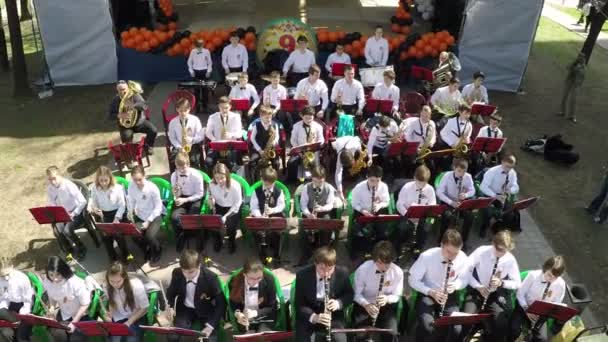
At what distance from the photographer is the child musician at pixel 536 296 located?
5074 millimetres

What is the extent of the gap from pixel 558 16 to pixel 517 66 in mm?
11967

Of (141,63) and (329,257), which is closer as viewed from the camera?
(329,257)

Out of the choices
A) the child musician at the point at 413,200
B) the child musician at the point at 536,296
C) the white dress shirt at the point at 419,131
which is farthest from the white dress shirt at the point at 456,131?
the child musician at the point at 536,296

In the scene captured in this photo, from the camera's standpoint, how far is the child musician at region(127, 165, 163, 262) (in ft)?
21.4

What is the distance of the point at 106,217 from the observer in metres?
6.70

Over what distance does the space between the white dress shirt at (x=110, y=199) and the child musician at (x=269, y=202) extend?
5.90 ft

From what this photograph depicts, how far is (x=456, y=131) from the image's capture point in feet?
27.2

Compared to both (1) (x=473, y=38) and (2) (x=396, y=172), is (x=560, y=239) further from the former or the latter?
(1) (x=473, y=38)

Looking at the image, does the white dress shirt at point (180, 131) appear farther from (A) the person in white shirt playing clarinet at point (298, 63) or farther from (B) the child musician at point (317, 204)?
(A) the person in white shirt playing clarinet at point (298, 63)

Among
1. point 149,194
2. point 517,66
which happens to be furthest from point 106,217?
point 517,66

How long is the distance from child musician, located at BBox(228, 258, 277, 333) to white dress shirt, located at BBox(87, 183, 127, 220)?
2344 millimetres

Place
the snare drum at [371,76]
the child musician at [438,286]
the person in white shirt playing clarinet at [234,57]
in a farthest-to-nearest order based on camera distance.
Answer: the person in white shirt playing clarinet at [234,57]
the snare drum at [371,76]
the child musician at [438,286]

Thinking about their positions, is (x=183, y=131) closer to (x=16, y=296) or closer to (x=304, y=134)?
(x=304, y=134)

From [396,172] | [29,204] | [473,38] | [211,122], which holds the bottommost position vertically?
[29,204]
